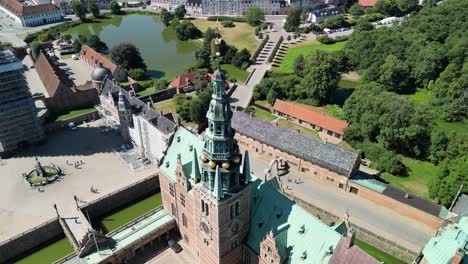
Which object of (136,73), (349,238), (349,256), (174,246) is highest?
(349,238)

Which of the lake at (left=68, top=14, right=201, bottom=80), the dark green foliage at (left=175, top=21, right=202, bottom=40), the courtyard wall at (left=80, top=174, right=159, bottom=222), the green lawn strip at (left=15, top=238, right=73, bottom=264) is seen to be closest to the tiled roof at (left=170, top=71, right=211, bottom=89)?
the lake at (left=68, top=14, right=201, bottom=80)

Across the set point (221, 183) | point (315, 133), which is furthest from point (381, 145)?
point (221, 183)

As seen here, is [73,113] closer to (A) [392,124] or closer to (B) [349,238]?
(A) [392,124]

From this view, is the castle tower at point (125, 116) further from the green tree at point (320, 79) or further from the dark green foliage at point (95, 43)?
the dark green foliage at point (95, 43)

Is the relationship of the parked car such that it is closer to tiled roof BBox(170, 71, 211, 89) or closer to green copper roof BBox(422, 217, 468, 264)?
green copper roof BBox(422, 217, 468, 264)

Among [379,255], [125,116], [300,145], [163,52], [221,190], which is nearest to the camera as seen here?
[221,190]

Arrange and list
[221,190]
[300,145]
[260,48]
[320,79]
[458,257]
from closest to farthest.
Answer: [458,257] → [221,190] → [300,145] → [320,79] → [260,48]

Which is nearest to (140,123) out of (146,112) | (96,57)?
(146,112)
